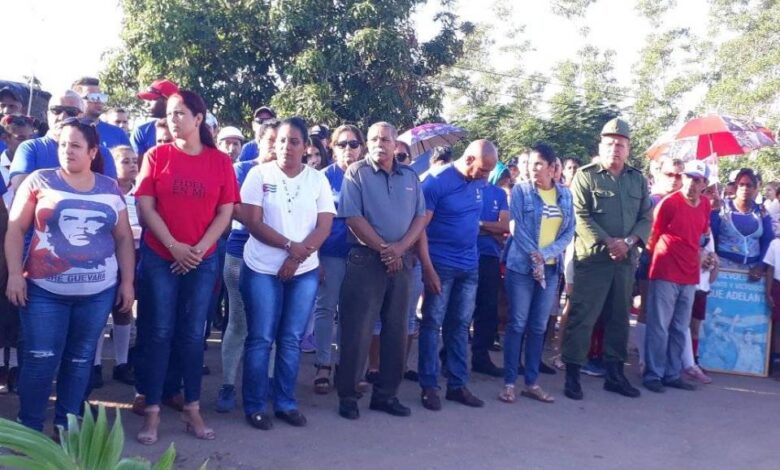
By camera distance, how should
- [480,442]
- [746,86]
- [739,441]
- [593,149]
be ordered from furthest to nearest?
[746,86] → [593,149] → [739,441] → [480,442]

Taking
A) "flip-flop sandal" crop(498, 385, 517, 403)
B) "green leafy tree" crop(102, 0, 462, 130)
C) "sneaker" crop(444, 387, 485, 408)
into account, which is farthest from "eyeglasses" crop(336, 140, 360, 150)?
"green leafy tree" crop(102, 0, 462, 130)

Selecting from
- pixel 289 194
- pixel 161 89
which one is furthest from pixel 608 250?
pixel 161 89

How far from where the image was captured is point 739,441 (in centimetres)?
611

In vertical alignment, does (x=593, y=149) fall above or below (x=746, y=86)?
below

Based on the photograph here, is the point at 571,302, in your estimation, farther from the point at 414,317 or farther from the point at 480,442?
the point at 480,442

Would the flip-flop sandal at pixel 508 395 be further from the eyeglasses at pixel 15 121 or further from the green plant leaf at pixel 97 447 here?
the green plant leaf at pixel 97 447

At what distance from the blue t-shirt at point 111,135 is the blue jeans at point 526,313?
130 inches

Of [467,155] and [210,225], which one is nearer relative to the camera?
[210,225]

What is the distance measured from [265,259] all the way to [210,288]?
420 millimetres

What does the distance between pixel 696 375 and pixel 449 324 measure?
3018 mm

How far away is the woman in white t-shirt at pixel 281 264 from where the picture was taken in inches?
211

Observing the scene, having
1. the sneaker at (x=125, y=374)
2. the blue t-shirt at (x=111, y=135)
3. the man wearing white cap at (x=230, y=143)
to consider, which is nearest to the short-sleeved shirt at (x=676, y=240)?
the man wearing white cap at (x=230, y=143)

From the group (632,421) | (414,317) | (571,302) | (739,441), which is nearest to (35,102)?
(414,317)

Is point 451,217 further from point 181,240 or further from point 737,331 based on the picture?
point 737,331
